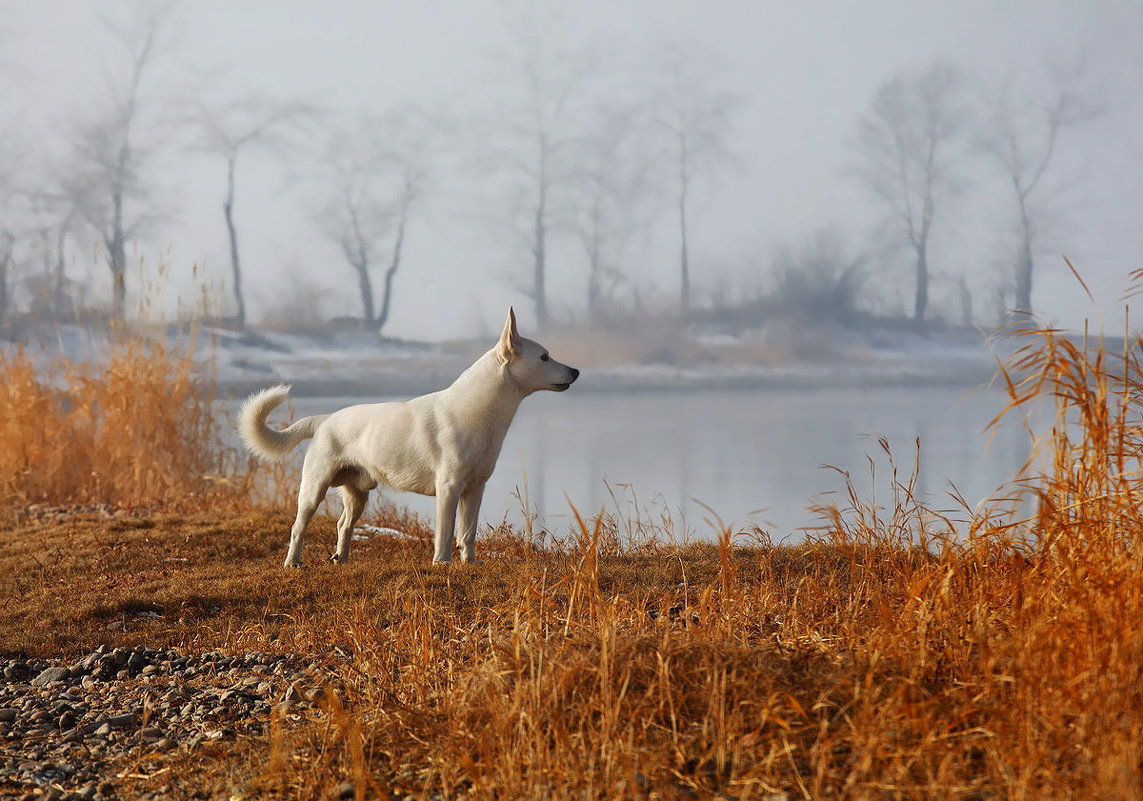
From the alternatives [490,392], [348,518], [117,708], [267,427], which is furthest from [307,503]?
[117,708]

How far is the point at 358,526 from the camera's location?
776 centimetres

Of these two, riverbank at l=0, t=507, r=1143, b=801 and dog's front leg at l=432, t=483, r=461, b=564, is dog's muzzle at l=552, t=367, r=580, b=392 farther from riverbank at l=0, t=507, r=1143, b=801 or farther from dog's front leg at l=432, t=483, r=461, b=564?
riverbank at l=0, t=507, r=1143, b=801

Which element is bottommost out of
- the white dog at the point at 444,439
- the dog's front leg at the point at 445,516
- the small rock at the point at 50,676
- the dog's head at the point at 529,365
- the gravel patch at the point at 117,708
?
the small rock at the point at 50,676

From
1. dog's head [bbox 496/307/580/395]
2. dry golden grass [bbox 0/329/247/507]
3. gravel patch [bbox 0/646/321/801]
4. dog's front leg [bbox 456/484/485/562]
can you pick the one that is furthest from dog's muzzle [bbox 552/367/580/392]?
dry golden grass [bbox 0/329/247/507]

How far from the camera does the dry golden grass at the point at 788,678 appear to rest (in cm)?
221

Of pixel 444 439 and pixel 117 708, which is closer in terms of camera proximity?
pixel 117 708

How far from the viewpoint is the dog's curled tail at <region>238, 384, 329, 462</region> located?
6.05 m

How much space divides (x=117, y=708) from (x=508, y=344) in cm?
275

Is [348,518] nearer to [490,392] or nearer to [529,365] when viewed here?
[490,392]

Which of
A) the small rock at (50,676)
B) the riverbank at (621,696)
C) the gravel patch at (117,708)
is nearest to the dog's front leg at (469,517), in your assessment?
the riverbank at (621,696)

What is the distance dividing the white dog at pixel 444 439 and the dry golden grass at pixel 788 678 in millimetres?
1140

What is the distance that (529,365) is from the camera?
549 centimetres

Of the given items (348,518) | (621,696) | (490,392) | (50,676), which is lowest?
(50,676)

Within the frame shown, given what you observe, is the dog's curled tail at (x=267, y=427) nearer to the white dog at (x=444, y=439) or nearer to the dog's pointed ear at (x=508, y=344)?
the white dog at (x=444, y=439)
